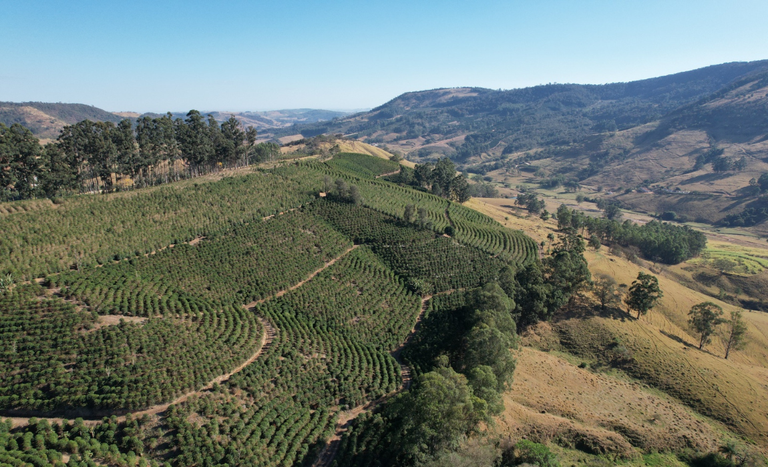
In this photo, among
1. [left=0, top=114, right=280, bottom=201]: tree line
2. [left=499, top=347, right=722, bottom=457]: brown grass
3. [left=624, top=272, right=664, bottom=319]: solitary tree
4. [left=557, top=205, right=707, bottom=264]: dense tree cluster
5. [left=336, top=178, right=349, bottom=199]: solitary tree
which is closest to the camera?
[left=499, top=347, right=722, bottom=457]: brown grass

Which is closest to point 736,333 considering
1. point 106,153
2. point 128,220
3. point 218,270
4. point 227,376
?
point 227,376

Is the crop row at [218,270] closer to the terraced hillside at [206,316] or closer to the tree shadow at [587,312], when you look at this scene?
the terraced hillside at [206,316]

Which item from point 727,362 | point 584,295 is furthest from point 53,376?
point 727,362

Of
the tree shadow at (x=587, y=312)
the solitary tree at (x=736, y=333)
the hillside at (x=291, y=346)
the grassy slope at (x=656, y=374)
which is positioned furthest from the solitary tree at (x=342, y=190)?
the solitary tree at (x=736, y=333)

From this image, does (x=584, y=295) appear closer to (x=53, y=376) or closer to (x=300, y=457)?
(x=300, y=457)

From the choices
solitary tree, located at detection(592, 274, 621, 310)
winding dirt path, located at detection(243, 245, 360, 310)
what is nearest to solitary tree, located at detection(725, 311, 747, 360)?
solitary tree, located at detection(592, 274, 621, 310)

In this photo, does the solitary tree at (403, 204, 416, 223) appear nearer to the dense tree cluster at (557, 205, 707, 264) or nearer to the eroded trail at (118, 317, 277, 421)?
the eroded trail at (118, 317, 277, 421)
